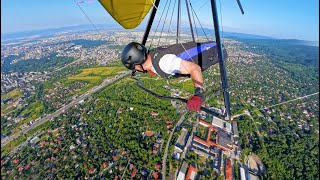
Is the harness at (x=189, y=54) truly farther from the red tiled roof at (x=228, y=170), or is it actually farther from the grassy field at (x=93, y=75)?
the grassy field at (x=93, y=75)

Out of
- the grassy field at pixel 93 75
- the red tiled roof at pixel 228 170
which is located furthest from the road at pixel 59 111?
the red tiled roof at pixel 228 170

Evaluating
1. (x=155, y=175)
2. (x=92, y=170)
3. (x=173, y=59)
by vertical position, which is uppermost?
(x=173, y=59)

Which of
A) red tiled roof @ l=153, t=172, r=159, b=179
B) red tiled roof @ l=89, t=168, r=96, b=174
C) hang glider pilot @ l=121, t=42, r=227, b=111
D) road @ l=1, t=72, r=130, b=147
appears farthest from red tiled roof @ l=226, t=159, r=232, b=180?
road @ l=1, t=72, r=130, b=147

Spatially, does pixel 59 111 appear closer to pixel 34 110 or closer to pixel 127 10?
pixel 34 110

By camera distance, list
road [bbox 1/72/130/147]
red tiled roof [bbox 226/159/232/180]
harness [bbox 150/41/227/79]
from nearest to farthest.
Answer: harness [bbox 150/41/227/79]
red tiled roof [bbox 226/159/232/180]
road [bbox 1/72/130/147]

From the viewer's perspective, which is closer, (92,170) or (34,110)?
(92,170)

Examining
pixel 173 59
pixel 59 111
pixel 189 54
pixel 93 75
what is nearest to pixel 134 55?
pixel 173 59

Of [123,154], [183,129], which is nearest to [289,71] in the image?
[183,129]

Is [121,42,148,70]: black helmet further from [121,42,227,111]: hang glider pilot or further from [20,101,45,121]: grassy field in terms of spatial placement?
[20,101,45,121]: grassy field
